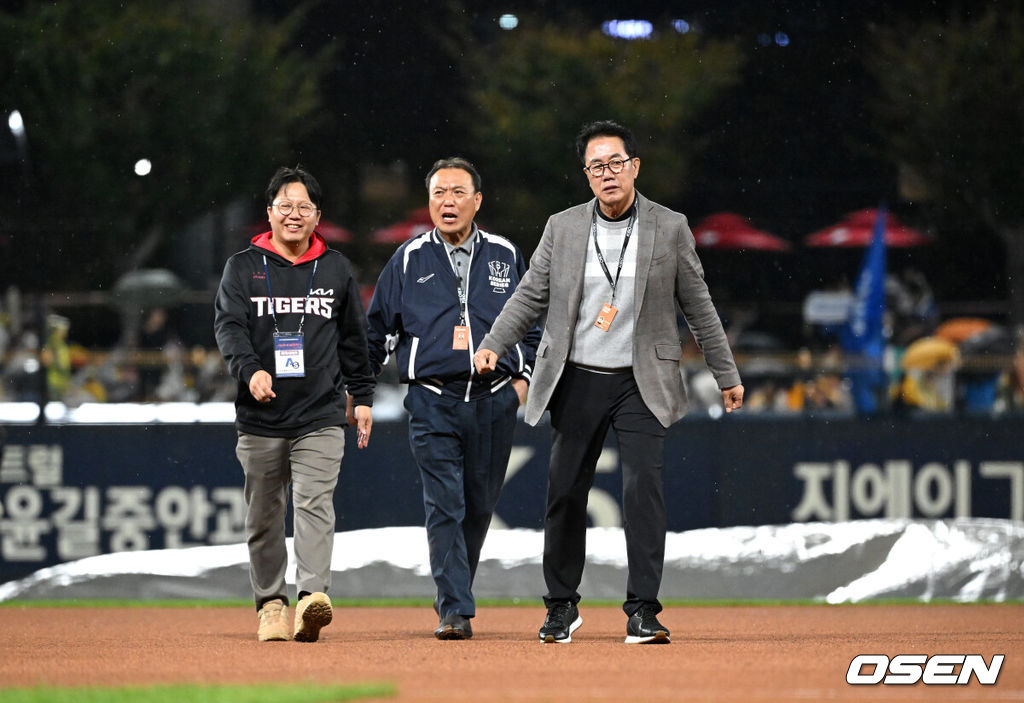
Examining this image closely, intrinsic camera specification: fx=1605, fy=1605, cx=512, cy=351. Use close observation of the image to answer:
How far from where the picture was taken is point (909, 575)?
29.6 feet

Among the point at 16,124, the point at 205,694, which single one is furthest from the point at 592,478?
the point at 16,124

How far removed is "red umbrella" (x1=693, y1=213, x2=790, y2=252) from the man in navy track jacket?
2894 millimetres

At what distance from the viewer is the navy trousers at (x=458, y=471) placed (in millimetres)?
6555

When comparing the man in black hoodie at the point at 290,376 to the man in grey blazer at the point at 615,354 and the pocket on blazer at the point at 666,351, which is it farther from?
the pocket on blazer at the point at 666,351

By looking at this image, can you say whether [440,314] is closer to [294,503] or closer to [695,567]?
[294,503]

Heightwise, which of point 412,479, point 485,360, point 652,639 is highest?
point 485,360

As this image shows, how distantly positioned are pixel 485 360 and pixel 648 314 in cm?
67

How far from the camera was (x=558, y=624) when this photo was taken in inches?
251

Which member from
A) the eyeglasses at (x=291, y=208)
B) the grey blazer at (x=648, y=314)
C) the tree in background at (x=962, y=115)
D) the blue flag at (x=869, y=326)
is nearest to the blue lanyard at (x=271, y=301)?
the eyeglasses at (x=291, y=208)

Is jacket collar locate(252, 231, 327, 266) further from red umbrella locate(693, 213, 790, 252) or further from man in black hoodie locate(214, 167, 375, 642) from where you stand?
red umbrella locate(693, 213, 790, 252)

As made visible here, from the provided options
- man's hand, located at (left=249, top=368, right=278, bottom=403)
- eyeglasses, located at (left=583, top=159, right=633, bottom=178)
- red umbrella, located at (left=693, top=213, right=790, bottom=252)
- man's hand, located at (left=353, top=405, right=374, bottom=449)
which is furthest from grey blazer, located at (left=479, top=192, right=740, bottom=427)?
red umbrella, located at (left=693, top=213, right=790, bottom=252)

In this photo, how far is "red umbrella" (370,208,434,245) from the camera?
32.2 feet

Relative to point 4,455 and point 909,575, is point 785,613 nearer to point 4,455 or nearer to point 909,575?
point 909,575

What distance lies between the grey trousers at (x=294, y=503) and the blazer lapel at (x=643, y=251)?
4.36 ft
